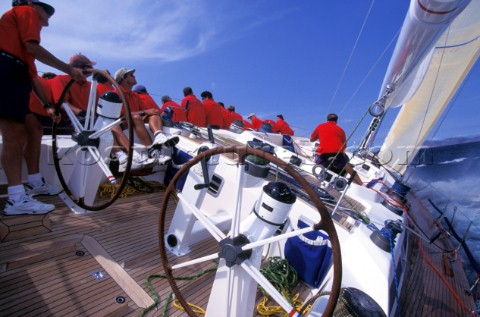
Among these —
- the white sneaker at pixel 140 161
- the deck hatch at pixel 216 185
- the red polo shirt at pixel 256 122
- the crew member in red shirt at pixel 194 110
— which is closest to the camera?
the white sneaker at pixel 140 161

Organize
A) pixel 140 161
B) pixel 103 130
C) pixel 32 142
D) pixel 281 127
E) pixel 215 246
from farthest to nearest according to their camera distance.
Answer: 1. pixel 281 127
2. pixel 140 161
3. pixel 215 246
4. pixel 32 142
5. pixel 103 130

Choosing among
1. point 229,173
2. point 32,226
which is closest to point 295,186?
point 229,173

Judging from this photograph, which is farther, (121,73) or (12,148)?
(121,73)

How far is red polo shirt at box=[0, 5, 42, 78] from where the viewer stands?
164 centimetres

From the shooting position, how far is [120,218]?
8.10ft

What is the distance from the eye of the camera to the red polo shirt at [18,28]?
1.64 meters

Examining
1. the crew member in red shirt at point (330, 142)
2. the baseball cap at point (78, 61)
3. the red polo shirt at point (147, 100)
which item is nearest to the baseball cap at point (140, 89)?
the red polo shirt at point (147, 100)

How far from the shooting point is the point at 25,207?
6.15 ft

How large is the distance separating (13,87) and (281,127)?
8.06 m

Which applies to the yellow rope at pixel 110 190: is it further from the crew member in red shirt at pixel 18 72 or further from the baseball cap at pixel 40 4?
the baseball cap at pixel 40 4

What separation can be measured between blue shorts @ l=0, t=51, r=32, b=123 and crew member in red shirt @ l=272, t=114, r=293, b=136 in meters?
7.50

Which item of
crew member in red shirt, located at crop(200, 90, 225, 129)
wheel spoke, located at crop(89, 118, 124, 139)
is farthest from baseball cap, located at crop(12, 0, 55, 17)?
crew member in red shirt, located at crop(200, 90, 225, 129)

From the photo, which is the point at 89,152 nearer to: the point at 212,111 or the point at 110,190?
the point at 110,190

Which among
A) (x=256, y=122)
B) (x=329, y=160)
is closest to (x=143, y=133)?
(x=329, y=160)
